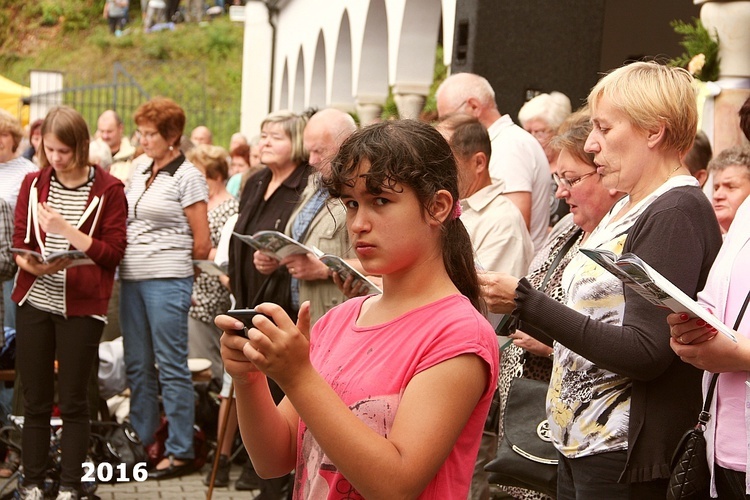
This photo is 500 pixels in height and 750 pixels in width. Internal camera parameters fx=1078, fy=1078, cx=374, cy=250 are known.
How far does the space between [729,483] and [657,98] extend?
1065 mm

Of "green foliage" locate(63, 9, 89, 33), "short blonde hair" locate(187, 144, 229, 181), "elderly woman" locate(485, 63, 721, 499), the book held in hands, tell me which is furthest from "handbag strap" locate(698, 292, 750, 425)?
"green foliage" locate(63, 9, 89, 33)

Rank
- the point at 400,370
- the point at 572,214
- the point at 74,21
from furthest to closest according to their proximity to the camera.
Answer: the point at 74,21 < the point at 572,214 < the point at 400,370

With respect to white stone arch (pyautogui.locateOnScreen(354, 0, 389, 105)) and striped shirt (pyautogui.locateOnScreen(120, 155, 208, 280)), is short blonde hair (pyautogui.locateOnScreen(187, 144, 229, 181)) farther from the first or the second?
white stone arch (pyautogui.locateOnScreen(354, 0, 389, 105))

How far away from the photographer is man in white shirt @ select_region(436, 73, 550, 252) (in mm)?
5742

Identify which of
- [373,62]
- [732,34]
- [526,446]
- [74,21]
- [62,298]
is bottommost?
[62,298]

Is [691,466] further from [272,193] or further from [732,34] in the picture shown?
[732,34]

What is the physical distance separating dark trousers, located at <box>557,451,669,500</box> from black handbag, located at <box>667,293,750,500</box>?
0.35ft

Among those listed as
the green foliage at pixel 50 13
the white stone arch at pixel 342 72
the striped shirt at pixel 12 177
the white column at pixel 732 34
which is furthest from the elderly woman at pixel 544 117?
the green foliage at pixel 50 13

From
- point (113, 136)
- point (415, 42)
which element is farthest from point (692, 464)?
point (415, 42)

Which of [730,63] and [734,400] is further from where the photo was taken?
[730,63]

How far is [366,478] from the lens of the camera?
196cm

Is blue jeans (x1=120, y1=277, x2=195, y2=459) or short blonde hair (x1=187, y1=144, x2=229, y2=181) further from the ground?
short blonde hair (x1=187, y1=144, x2=229, y2=181)

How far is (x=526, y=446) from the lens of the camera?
3676 mm

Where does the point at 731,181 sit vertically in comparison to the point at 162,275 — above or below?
above
